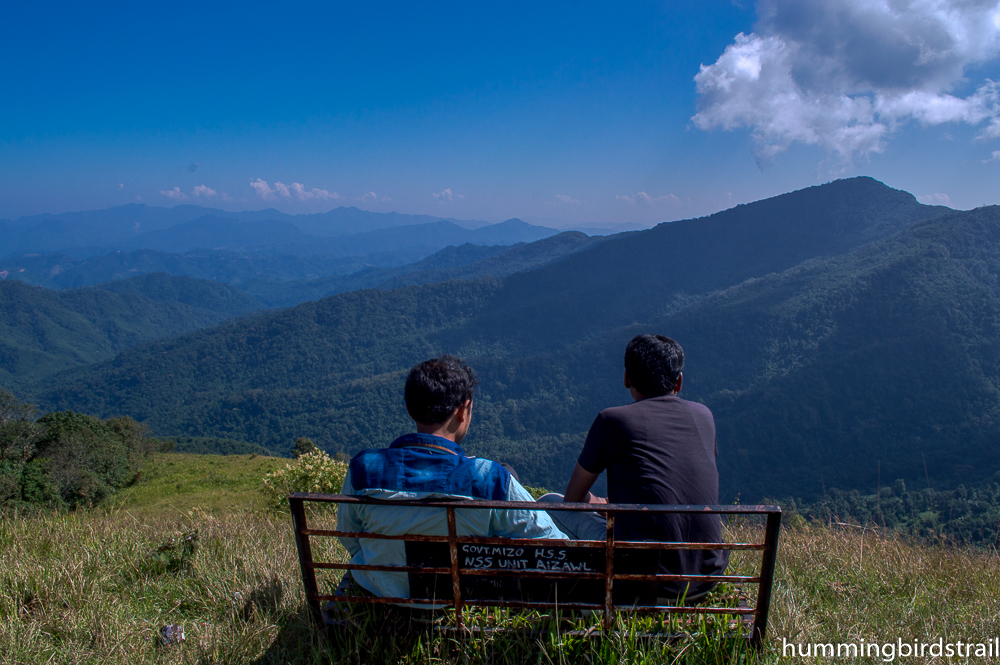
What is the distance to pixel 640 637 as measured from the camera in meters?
2.24

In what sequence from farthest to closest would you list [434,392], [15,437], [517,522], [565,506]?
[15,437], [434,392], [517,522], [565,506]

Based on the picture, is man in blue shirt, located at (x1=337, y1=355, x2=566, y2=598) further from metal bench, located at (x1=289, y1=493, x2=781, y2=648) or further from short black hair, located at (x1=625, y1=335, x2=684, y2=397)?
short black hair, located at (x1=625, y1=335, x2=684, y2=397)

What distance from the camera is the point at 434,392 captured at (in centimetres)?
246

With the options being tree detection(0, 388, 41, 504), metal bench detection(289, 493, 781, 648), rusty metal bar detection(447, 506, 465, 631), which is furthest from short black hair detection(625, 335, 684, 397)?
tree detection(0, 388, 41, 504)

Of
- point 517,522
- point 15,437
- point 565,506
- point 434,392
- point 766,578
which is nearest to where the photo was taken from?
point 565,506

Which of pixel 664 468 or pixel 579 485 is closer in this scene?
pixel 664 468

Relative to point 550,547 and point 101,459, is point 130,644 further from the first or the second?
point 101,459

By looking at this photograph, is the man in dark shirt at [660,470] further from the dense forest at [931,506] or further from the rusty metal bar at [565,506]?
the dense forest at [931,506]

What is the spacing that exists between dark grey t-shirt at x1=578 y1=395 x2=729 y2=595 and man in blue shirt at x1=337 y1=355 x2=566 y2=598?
44cm

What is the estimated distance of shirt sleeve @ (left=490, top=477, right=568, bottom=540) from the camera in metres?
2.26

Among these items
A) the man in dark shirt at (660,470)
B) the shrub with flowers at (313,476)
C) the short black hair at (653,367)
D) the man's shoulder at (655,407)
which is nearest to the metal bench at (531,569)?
the man in dark shirt at (660,470)

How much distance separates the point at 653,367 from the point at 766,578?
1.21 m

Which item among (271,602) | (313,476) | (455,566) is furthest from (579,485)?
(313,476)

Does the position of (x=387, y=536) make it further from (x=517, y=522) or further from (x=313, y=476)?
(x=313, y=476)
